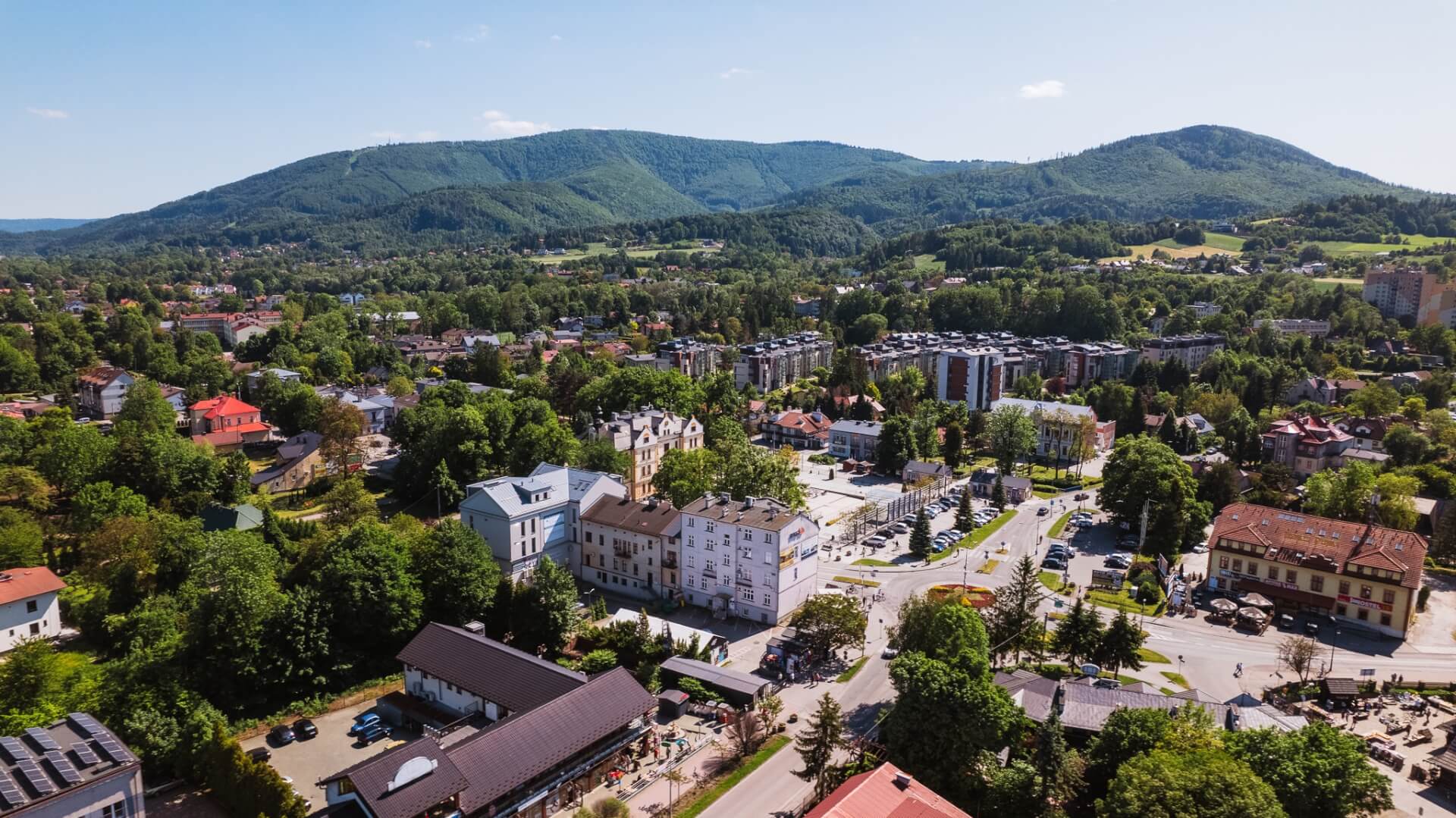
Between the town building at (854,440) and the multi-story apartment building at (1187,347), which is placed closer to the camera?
the town building at (854,440)

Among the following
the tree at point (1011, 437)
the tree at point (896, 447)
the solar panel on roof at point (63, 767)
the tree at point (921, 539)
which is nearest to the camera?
the solar panel on roof at point (63, 767)

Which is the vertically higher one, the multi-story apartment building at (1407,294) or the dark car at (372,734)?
the multi-story apartment building at (1407,294)

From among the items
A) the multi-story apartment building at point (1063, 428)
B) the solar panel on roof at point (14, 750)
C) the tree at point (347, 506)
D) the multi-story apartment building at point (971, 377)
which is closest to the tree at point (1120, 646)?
the solar panel on roof at point (14, 750)

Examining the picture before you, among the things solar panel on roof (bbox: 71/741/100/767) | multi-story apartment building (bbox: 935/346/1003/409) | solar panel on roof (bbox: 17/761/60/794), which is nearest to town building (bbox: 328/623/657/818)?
solar panel on roof (bbox: 71/741/100/767)

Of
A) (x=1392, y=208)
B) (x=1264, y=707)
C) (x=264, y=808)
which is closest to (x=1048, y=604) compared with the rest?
(x=1264, y=707)

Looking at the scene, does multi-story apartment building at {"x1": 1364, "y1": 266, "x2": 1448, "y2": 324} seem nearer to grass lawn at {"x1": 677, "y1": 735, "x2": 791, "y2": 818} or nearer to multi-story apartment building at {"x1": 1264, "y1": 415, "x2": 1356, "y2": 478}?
multi-story apartment building at {"x1": 1264, "y1": 415, "x2": 1356, "y2": 478}

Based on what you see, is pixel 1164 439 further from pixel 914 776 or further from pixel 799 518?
pixel 914 776

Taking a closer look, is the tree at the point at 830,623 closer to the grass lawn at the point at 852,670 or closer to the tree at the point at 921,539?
the grass lawn at the point at 852,670
